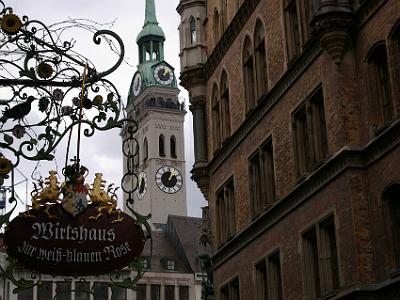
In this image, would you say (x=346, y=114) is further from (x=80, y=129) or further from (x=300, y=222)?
(x=80, y=129)

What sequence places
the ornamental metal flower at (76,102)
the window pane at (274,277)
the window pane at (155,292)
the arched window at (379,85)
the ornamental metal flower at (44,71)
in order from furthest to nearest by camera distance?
the window pane at (155,292) → the window pane at (274,277) → the arched window at (379,85) → the ornamental metal flower at (76,102) → the ornamental metal flower at (44,71)

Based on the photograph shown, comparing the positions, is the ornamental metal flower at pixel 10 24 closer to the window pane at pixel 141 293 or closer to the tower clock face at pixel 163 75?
the window pane at pixel 141 293

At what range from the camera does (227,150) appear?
109 ft

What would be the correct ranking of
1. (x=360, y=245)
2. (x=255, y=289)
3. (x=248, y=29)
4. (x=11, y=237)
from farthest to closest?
(x=248, y=29) < (x=255, y=289) < (x=360, y=245) < (x=11, y=237)

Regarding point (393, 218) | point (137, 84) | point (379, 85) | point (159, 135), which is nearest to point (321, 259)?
point (393, 218)

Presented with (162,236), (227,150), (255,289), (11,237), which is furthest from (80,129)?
(162,236)

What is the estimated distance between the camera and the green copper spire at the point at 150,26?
134m

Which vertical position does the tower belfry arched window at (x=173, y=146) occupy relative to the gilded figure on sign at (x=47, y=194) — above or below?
above

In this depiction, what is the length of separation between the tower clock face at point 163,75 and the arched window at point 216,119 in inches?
3688

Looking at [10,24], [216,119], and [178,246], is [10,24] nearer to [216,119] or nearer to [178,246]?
[216,119]

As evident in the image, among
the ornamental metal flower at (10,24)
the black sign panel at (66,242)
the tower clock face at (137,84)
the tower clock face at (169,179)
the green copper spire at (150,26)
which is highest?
the green copper spire at (150,26)

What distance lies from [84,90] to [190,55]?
25.1 meters

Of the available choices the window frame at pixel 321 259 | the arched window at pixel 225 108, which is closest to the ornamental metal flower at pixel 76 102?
the window frame at pixel 321 259

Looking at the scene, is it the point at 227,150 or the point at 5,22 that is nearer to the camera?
the point at 5,22
